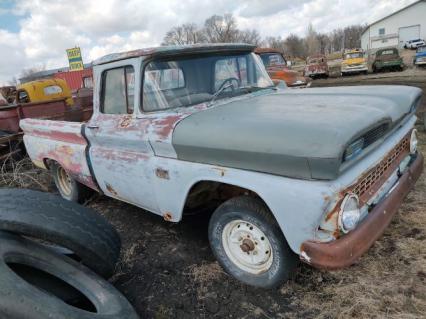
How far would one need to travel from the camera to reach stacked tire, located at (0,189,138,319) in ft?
7.60

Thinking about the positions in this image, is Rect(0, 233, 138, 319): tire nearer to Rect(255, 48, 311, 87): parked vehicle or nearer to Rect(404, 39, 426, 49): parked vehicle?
Rect(255, 48, 311, 87): parked vehicle

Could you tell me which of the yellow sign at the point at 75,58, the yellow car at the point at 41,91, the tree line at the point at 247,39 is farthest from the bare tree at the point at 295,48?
the yellow car at the point at 41,91

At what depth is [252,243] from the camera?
264 centimetres

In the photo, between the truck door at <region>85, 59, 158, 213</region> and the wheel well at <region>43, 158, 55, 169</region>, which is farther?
the wheel well at <region>43, 158, 55, 169</region>

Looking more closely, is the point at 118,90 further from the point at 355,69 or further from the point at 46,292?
the point at 355,69

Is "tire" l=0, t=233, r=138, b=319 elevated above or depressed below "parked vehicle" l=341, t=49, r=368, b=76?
below

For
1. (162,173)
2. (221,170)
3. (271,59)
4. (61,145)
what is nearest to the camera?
(221,170)

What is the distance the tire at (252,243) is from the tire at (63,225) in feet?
2.70

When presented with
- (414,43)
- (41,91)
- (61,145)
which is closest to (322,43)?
(414,43)

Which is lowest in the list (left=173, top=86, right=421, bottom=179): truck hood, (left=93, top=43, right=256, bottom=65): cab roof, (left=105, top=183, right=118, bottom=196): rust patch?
(left=105, top=183, right=118, bottom=196): rust patch

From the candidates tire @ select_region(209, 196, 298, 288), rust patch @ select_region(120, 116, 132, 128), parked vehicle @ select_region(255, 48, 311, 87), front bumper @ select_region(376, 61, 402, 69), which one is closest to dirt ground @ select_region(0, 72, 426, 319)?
tire @ select_region(209, 196, 298, 288)

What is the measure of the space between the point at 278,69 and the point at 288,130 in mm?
10453

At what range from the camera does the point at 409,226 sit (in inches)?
130

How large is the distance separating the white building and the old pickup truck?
55338 millimetres
